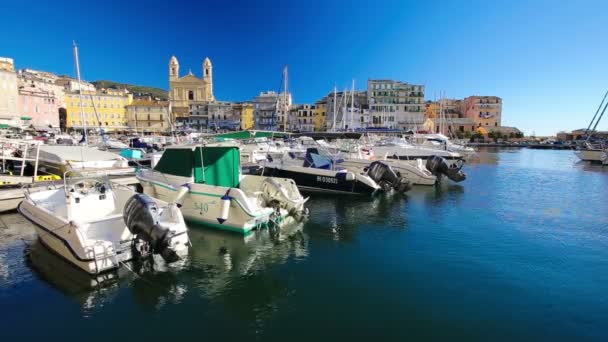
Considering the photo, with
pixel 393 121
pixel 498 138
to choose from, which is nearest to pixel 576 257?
pixel 393 121

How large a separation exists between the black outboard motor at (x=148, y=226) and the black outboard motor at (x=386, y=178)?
14009 mm

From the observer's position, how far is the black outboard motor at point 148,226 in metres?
7.99

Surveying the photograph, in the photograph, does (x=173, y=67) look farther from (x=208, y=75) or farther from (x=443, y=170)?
(x=443, y=170)

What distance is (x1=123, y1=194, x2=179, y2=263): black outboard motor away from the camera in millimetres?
7988

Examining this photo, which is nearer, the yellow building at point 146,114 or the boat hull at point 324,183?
the boat hull at point 324,183

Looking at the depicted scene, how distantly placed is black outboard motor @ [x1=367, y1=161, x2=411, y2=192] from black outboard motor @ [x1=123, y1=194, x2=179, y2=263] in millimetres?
14009

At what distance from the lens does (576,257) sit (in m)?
10.5

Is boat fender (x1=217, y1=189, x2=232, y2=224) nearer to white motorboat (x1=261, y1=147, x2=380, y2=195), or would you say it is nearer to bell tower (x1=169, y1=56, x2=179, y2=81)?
white motorboat (x1=261, y1=147, x2=380, y2=195)

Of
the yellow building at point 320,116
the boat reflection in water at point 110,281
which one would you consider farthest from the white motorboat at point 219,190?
the yellow building at point 320,116

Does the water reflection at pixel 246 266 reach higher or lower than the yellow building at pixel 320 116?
lower

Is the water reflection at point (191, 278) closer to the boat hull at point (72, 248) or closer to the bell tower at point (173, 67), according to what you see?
the boat hull at point (72, 248)

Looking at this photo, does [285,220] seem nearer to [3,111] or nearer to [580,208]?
[580,208]

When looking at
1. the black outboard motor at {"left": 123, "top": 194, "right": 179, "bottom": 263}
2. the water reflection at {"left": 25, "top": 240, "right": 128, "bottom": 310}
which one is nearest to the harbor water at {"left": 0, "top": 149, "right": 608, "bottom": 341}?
the water reflection at {"left": 25, "top": 240, "right": 128, "bottom": 310}

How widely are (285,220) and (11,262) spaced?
8379 millimetres
